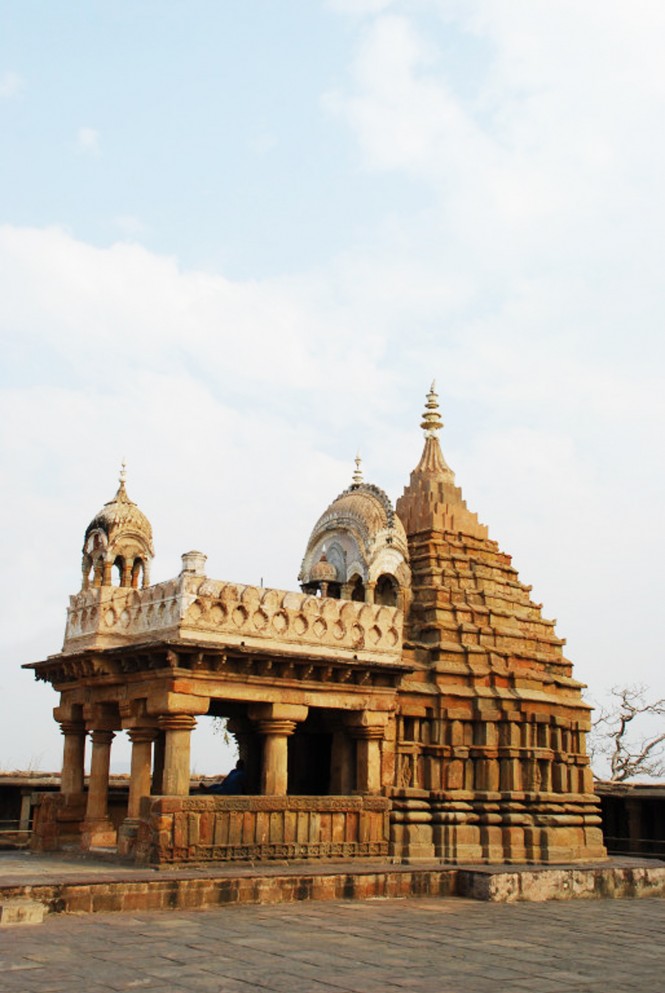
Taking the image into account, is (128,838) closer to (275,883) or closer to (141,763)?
(141,763)

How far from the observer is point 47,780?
24.8 meters

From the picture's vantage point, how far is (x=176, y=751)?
15.9m

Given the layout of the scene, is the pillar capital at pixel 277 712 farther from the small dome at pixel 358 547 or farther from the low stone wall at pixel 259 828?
the small dome at pixel 358 547

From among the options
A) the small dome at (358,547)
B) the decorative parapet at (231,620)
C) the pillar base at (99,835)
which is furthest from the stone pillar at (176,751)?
the small dome at (358,547)

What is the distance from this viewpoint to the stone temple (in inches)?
638

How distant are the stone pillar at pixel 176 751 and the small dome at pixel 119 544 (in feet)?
11.1

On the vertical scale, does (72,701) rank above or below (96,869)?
above

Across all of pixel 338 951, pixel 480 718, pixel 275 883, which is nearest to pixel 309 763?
pixel 480 718

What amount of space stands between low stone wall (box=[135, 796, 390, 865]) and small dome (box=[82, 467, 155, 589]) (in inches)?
163

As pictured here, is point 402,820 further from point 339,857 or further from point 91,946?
point 91,946

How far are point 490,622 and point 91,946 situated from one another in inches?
465

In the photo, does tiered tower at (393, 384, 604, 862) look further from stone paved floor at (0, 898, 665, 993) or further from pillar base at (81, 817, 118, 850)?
pillar base at (81, 817, 118, 850)

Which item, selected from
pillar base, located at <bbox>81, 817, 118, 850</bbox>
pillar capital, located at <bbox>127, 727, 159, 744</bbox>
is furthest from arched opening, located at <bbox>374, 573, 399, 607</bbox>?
pillar base, located at <bbox>81, 817, 118, 850</bbox>

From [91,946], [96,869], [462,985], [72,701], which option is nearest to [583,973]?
[462,985]
